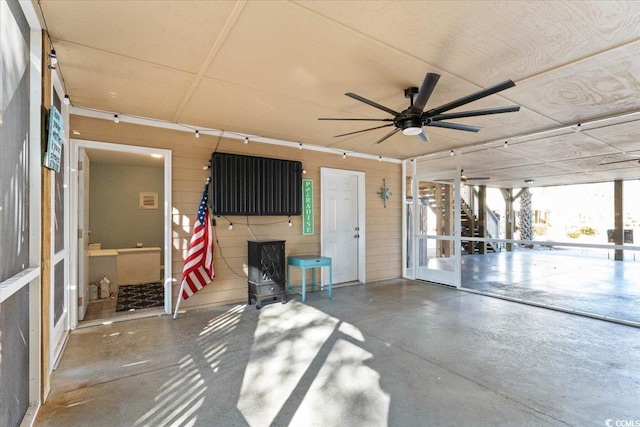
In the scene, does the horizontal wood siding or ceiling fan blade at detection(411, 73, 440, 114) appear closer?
ceiling fan blade at detection(411, 73, 440, 114)

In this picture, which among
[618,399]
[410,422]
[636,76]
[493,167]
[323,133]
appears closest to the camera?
[410,422]

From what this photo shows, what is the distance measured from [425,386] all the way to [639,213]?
13.3 metres

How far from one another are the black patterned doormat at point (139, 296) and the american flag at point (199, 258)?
95 cm

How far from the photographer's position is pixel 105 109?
373 cm

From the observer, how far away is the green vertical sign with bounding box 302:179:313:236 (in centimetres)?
537

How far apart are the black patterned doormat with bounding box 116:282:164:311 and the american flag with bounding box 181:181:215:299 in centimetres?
95

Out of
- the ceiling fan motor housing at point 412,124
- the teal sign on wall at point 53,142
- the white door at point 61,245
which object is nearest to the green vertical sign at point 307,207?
the ceiling fan motor housing at point 412,124

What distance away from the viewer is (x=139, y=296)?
16.9 ft

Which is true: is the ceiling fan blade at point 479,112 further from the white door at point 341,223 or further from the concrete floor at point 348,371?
the white door at point 341,223

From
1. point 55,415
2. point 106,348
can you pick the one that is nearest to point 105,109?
point 106,348

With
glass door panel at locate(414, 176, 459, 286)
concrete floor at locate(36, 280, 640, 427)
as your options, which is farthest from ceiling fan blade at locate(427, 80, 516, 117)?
glass door panel at locate(414, 176, 459, 286)

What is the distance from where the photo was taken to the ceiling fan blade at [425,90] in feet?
7.70

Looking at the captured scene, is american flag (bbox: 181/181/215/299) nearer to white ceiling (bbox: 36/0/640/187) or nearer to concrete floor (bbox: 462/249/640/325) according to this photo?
white ceiling (bbox: 36/0/640/187)

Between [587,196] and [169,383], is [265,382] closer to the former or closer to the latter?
[169,383]
